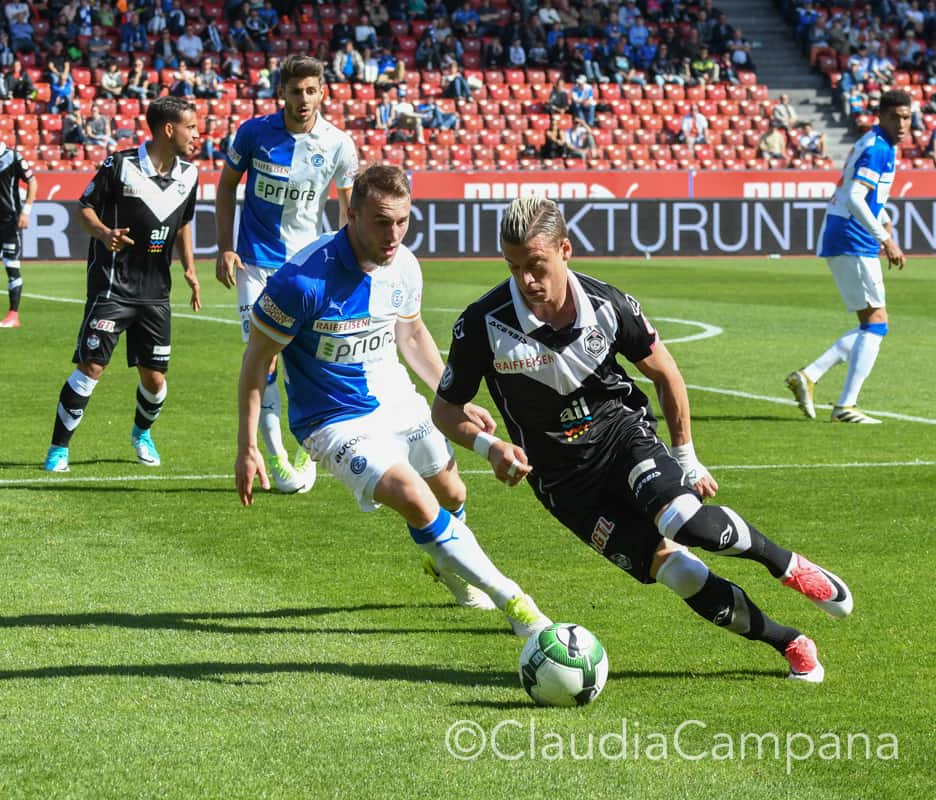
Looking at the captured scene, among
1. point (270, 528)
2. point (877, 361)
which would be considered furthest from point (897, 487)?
point (877, 361)

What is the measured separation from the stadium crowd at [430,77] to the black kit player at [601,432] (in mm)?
28990

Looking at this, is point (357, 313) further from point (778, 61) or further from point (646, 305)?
point (778, 61)

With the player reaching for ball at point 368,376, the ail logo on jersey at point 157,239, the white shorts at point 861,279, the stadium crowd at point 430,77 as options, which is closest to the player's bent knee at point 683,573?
the player reaching for ball at point 368,376

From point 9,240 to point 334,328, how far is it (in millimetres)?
14256

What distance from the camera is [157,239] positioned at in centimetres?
1011

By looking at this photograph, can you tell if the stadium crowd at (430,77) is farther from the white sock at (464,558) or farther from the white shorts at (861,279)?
the white sock at (464,558)

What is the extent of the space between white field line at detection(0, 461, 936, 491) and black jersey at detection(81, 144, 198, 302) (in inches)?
44.5

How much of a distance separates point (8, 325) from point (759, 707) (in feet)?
50.4

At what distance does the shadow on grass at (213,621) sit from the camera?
20.4ft

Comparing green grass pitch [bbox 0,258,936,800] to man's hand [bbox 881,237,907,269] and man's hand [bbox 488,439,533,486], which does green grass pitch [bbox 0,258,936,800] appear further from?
man's hand [bbox 881,237,907,269]

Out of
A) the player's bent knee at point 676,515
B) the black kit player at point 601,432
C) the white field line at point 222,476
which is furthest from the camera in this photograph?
the white field line at point 222,476

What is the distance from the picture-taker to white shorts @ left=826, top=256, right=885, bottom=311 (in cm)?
1230

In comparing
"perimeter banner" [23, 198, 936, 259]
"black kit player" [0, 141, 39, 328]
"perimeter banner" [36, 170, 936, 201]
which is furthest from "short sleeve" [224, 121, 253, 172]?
"perimeter banner" [36, 170, 936, 201]

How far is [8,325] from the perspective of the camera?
750 inches
